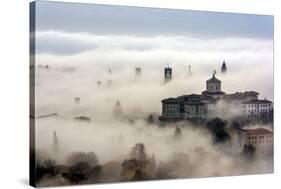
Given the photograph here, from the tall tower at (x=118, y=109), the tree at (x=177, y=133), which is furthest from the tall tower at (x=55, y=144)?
the tree at (x=177, y=133)

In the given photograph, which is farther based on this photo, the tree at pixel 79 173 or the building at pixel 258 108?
the building at pixel 258 108

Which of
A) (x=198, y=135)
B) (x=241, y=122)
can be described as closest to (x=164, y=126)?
(x=198, y=135)

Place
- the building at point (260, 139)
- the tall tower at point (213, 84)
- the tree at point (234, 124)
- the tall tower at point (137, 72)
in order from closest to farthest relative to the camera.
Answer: the tall tower at point (137, 72) → the tall tower at point (213, 84) → the tree at point (234, 124) → the building at point (260, 139)

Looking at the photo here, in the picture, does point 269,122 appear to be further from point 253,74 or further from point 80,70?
point 80,70

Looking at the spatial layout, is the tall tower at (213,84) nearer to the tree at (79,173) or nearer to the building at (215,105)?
the building at (215,105)

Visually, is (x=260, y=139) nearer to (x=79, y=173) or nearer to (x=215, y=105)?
Result: (x=215, y=105)

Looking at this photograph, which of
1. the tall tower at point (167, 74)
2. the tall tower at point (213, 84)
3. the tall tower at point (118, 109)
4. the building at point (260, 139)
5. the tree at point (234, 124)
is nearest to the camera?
the tall tower at point (118, 109)

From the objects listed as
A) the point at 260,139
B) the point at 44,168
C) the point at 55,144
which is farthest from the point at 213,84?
the point at 44,168
